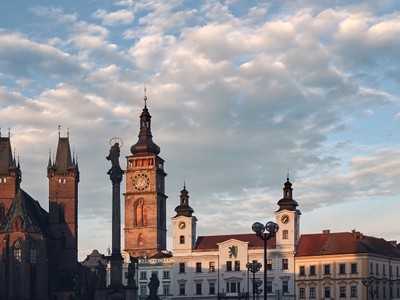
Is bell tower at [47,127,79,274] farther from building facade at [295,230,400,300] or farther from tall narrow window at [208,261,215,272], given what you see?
building facade at [295,230,400,300]

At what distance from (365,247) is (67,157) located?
51010mm

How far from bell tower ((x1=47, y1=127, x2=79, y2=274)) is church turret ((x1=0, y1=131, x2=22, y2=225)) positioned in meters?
5.06

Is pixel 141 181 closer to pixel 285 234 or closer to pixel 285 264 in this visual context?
pixel 285 234

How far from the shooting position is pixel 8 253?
128500 mm

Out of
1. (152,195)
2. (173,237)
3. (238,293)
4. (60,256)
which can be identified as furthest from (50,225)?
(238,293)

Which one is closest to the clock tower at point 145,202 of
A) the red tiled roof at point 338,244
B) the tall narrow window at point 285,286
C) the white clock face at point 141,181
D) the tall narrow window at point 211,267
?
the white clock face at point 141,181

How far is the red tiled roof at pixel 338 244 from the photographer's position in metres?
114

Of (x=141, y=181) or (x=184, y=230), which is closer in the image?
(x=184, y=230)

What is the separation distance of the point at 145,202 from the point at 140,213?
1.89 metres

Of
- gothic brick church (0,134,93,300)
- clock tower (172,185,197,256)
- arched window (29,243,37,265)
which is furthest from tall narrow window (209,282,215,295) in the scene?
arched window (29,243,37,265)

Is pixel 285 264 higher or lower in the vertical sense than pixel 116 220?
lower

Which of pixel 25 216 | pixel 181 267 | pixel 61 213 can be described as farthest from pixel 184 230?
pixel 61 213

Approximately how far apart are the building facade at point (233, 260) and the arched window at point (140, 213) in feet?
57.2

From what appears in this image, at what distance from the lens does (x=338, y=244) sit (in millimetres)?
116188
